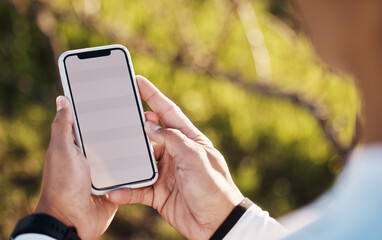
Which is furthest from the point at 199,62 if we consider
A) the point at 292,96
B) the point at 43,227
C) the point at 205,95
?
the point at 43,227

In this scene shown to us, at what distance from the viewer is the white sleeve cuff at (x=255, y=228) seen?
638mm

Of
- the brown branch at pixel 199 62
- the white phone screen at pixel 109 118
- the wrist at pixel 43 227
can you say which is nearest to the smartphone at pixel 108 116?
the white phone screen at pixel 109 118

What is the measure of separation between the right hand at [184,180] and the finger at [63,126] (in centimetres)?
12

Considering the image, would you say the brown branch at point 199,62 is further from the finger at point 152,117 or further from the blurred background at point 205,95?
the finger at point 152,117

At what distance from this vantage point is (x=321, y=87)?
1527mm

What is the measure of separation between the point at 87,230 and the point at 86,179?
0.08 m

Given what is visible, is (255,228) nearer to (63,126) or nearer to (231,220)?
(231,220)

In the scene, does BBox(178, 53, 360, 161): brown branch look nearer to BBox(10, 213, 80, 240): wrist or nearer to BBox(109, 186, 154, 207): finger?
BBox(109, 186, 154, 207): finger

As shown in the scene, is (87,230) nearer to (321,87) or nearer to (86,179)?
(86,179)

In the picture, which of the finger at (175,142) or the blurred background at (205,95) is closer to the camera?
the finger at (175,142)

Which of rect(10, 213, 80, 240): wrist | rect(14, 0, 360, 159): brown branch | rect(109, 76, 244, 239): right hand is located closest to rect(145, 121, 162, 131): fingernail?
rect(109, 76, 244, 239): right hand

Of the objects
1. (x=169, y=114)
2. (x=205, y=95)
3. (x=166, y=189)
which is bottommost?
(x=205, y=95)

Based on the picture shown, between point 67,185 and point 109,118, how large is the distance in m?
0.15

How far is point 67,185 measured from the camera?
27.4 inches
